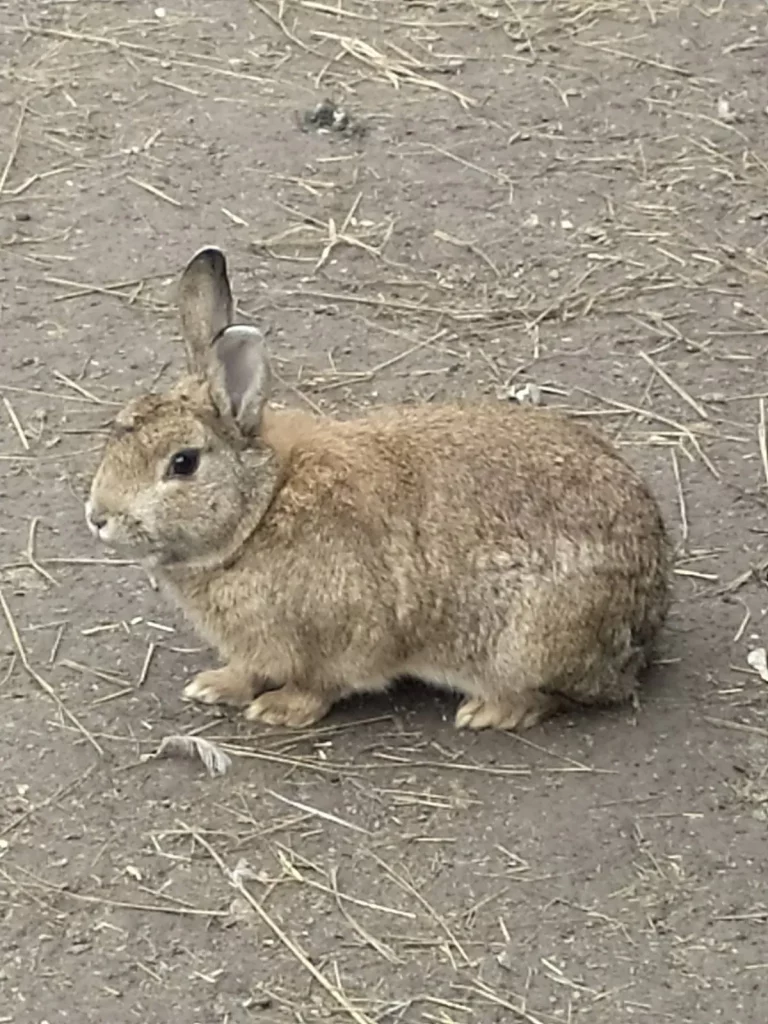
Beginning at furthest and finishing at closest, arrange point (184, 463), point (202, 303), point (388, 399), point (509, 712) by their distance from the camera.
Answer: point (388, 399), point (509, 712), point (202, 303), point (184, 463)

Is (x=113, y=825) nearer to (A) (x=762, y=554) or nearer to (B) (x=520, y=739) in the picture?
(B) (x=520, y=739)

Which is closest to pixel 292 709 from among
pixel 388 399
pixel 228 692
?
pixel 228 692

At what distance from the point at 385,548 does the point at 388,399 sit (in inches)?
54.2

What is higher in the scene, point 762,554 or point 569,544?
point 569,544

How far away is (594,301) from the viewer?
21.4ft

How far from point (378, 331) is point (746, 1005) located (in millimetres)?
2799

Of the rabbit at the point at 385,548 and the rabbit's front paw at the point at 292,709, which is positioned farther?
the rabbit's front paw at the point at 292,709

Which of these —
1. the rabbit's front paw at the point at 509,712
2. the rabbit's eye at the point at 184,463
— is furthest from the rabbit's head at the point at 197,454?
the rabbit's front paw at the point at 509,712

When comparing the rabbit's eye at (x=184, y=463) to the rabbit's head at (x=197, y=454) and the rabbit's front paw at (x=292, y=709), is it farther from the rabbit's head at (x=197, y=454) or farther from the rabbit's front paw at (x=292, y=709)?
the rabbit's front paw at (x=292, y=709)

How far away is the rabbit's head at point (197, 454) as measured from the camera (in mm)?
4590

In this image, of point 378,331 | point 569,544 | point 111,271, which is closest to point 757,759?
point 569,544

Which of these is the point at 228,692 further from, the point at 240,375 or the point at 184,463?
the point at 240,375

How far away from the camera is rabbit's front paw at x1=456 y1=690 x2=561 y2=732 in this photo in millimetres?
4809

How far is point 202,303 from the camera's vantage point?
472cm
